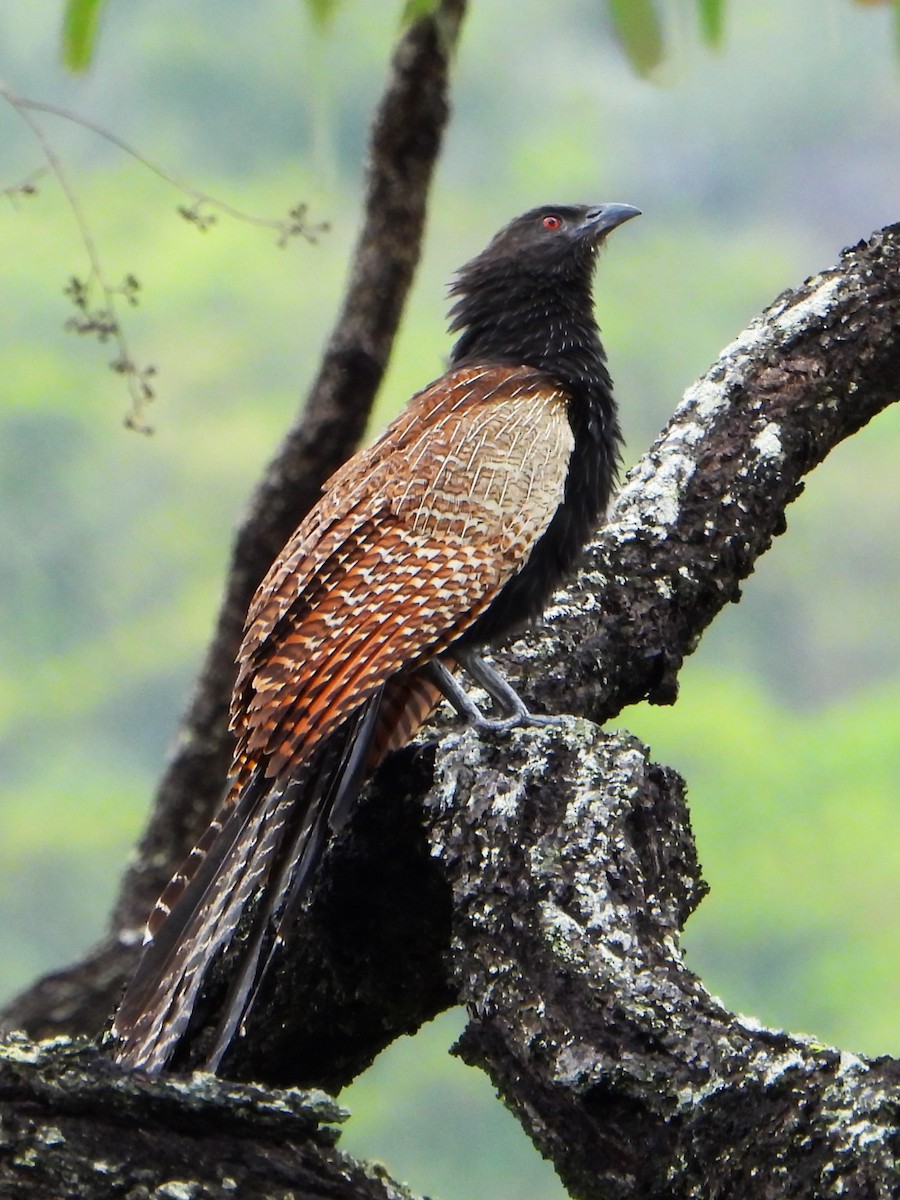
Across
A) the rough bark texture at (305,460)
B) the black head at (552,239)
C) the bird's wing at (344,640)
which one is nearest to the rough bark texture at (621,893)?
the bird's wing at (344,640)

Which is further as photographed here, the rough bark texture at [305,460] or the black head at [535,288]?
the rough bark texture at [305,460]

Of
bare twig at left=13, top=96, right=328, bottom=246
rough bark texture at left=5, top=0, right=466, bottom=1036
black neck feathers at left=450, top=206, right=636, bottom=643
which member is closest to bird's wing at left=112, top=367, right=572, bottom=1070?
black neck feathers at left=450, top=206, right=636, bottom=643

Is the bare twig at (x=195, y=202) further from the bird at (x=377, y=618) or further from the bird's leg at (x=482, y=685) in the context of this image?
the bird's leg at (x=482, y=685)

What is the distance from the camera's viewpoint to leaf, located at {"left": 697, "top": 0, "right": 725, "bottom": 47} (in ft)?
4.60

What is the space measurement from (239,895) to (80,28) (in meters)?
1.06

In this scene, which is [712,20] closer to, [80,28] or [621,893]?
[80,28]

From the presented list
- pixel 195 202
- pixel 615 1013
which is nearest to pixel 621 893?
pixel 615 1013

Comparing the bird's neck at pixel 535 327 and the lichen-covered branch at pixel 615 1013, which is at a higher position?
the bird's neck at pixel 535 327

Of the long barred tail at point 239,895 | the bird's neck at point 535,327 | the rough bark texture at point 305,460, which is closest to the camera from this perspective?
the long barred tail at point 239,895

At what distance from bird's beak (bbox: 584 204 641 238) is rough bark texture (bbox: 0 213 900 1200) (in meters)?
0.59

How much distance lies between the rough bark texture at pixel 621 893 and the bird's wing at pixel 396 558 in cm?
17

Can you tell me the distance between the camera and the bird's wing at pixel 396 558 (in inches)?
86.6

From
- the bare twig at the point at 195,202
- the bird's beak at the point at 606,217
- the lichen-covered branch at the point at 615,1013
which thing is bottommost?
the lichen-covered branch at the point at 615,1013

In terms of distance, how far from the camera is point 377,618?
7.61 ft
